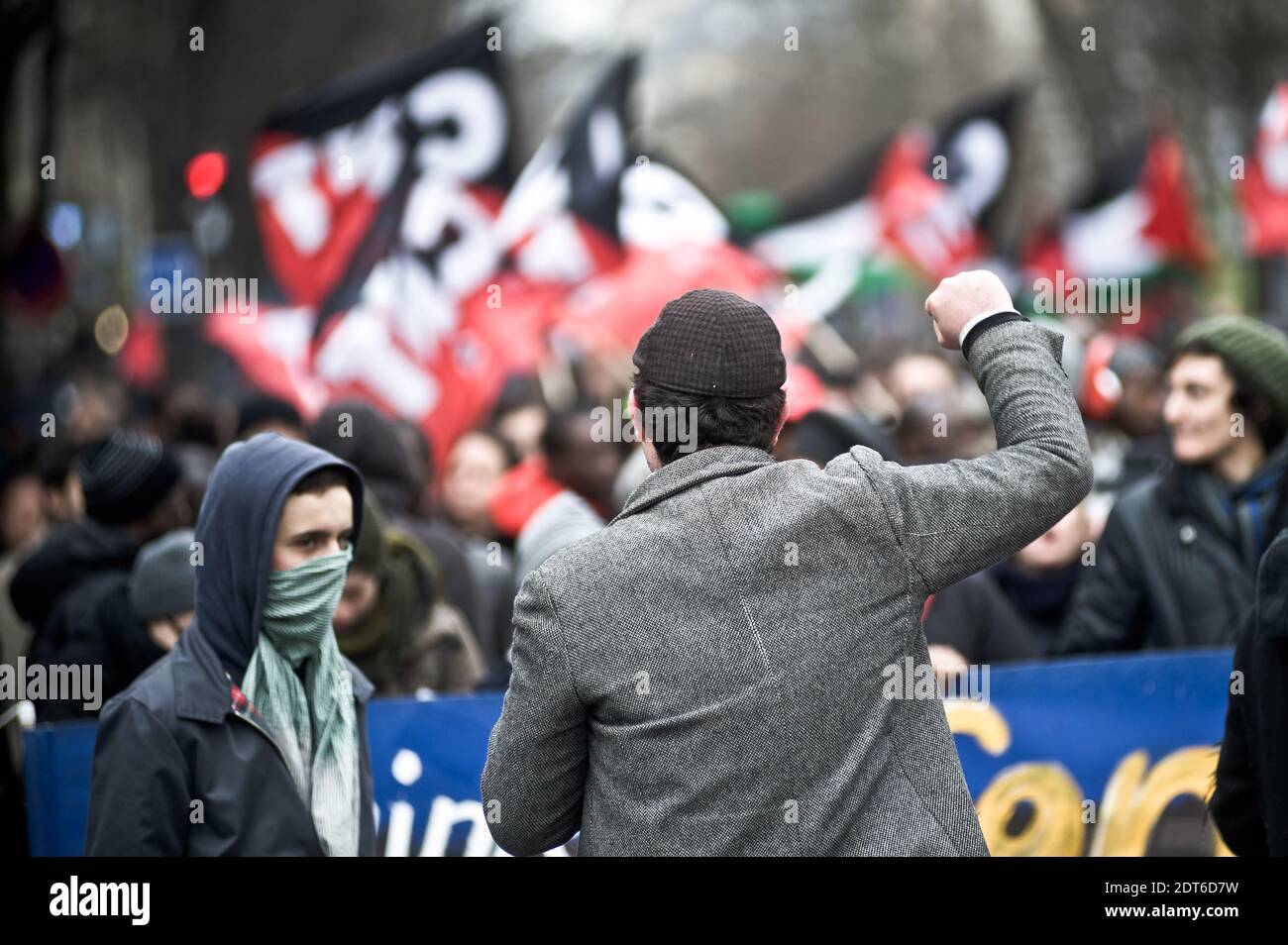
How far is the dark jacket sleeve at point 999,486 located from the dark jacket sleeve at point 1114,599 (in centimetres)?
270

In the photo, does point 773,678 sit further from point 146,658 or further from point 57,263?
point 57,263

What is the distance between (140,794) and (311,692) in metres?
0.47

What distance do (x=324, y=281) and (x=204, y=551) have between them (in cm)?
612

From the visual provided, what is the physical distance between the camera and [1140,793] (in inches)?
203

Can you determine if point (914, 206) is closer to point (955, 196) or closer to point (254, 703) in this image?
point (955, 196)

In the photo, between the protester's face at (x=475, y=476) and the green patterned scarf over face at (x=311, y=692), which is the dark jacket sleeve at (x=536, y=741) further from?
the protester's face at (x=475, y=476)

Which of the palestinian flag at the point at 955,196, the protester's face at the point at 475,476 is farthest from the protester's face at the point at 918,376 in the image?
the palestinian flag at the point at 955,196

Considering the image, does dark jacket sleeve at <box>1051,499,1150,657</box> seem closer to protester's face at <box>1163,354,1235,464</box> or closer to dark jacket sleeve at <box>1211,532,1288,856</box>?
protester's face at <box>1163,354,1235,464</box>

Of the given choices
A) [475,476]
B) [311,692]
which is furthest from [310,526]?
[475,476]

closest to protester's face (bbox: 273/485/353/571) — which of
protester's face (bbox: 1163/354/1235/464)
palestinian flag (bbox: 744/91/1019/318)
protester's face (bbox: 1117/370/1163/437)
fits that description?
protester's face (bbox: 1163/354/1235/464)

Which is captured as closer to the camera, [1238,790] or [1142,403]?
[1238,790]

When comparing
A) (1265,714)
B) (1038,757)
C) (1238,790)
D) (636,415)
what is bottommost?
(1038,757)

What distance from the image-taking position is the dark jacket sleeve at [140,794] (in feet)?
10.5

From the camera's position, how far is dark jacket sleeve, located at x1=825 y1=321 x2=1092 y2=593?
2676 mm
